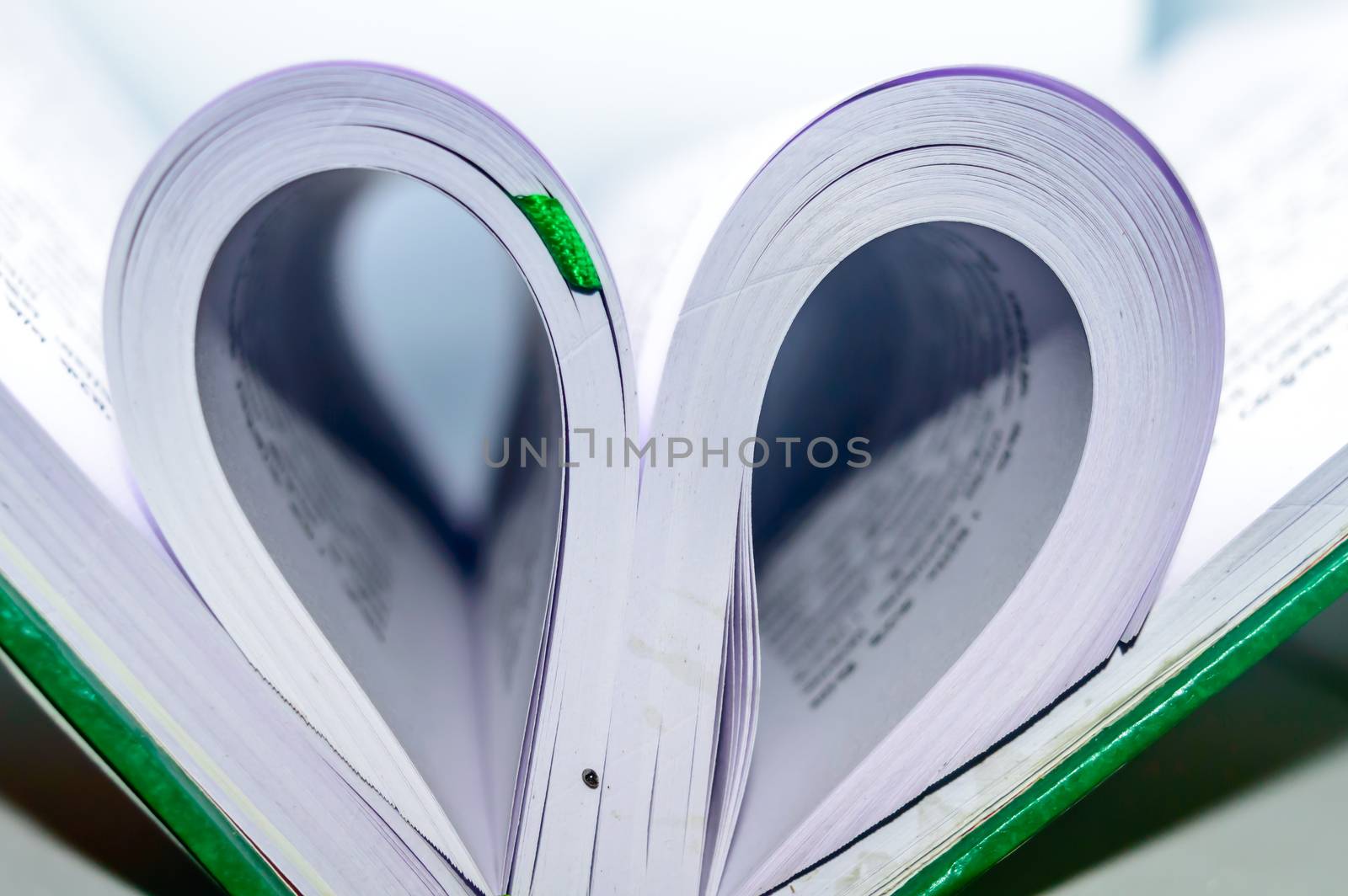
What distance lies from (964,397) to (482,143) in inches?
13.1

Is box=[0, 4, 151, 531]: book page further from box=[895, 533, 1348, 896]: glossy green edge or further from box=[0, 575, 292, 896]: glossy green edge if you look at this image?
box=[895, 533, 1348, 896]: glossy green edge

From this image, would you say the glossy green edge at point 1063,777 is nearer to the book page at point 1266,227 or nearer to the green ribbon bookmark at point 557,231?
the book page at point 1266,227

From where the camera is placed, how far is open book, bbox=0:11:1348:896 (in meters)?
0.41

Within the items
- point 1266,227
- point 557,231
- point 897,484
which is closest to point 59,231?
point 557,231

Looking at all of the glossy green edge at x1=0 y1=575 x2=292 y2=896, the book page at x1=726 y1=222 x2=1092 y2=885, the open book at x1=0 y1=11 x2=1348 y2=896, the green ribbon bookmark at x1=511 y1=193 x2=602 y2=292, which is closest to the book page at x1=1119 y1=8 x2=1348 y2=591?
the open book at x1=0 y1=11 x2=1348 y2=896

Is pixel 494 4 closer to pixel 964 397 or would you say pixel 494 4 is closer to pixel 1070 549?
pixel 964 397

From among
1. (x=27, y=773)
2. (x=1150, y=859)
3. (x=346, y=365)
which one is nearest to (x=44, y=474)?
(x=27, y=773)

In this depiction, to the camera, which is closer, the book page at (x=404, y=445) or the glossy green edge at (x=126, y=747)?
the glossy green edge at (x=126, y=747)

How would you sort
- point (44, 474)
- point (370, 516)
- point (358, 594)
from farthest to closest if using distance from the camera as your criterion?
point (370, 516) → point (358, 594) → point (44, 474)

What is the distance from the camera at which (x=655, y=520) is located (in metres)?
0.45

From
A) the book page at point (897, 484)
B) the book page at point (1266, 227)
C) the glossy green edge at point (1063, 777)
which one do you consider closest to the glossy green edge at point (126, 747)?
the glossy green edge at point (1063, 777)

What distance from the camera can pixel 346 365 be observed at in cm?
70

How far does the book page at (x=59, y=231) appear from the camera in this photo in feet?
1.42

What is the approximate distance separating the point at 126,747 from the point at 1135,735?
0.45 m
